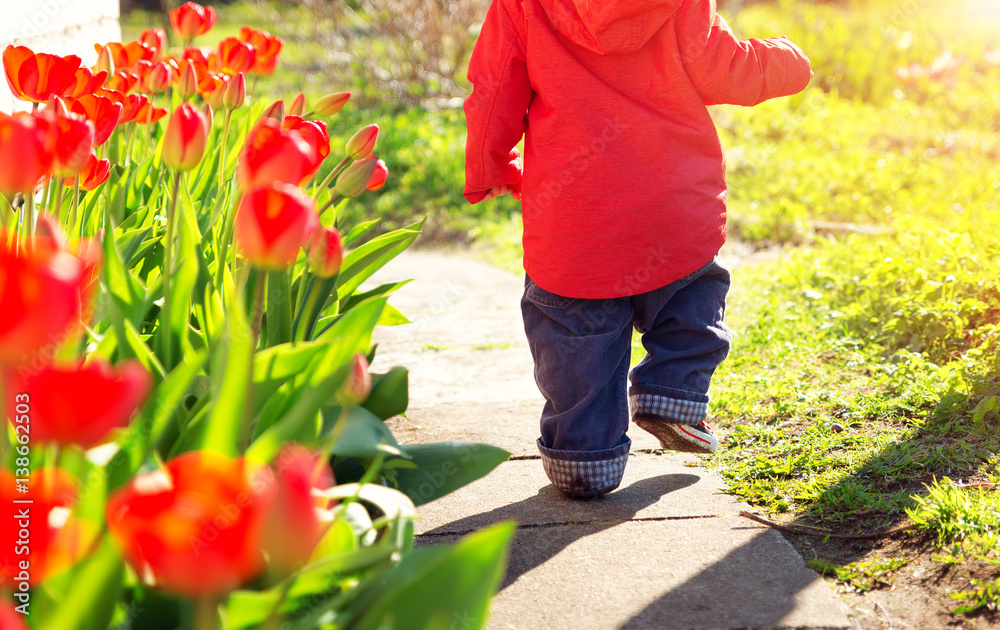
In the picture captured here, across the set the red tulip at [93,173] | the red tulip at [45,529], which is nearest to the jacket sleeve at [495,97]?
the red tulip at [93,173]

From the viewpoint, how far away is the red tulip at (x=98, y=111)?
1.60 m

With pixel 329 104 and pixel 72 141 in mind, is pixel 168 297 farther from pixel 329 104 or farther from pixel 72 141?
pixel 329 104

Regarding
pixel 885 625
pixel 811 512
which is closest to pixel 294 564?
pixel 885 625

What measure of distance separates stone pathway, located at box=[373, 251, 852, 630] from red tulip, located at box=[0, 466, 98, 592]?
0.83 metres

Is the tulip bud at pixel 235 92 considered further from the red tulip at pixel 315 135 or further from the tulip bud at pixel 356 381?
the tulip bud at pixel 356 381

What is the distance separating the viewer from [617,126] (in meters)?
2.01

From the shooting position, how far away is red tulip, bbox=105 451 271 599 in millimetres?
622

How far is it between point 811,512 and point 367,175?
123 cm

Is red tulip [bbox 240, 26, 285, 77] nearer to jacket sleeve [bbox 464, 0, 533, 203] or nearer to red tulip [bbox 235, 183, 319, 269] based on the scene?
jacket sleeve [bbox 464, 0, 533, 203]

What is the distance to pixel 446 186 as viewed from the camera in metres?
5.62

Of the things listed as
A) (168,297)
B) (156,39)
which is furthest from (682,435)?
Answer: (156,39)

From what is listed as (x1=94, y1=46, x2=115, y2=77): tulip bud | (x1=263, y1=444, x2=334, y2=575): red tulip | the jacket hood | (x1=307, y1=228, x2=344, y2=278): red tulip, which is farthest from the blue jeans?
(x1=263, y1=444, x2=334, y2=575): red tulip

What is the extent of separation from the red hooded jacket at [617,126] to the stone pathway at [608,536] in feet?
1.62

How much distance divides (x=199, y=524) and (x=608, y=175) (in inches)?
60.1
